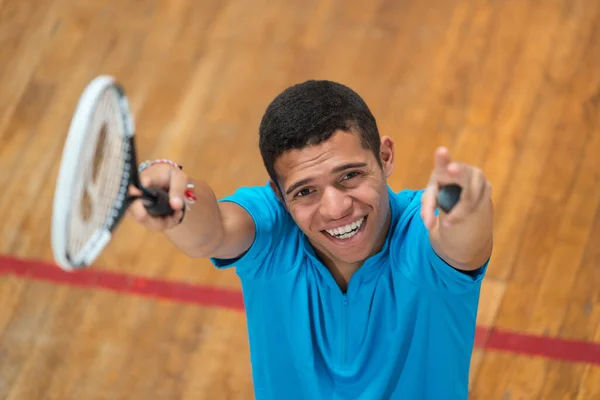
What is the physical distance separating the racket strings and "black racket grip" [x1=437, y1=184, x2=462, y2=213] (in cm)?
69

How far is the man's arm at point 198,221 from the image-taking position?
6.15 ft

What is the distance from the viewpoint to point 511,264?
3.56m

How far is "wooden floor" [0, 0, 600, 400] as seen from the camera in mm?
3502

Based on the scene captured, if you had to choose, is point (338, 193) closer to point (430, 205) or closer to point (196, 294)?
point (430, 205)

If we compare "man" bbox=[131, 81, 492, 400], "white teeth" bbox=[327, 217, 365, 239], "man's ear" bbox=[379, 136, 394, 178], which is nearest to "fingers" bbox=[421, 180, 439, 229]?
"man" bbox=[131, 81, 492, 400]

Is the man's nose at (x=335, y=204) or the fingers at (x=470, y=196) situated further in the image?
the man's nose at (x=335, y=204)

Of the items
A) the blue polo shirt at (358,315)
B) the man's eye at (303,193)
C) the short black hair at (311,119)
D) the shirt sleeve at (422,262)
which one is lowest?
the blue polo shirt at (358,315)

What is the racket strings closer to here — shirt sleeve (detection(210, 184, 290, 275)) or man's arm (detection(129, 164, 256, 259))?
man's arm (detection(129, 164, 256, 259))

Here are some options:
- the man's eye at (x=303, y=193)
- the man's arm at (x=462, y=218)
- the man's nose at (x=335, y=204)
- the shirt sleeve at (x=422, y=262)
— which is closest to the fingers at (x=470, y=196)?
the man's arm at (x=462, y=218)

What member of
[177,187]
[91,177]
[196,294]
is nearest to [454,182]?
[177,187]

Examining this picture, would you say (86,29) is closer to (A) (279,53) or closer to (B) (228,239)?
(A) (279,53)

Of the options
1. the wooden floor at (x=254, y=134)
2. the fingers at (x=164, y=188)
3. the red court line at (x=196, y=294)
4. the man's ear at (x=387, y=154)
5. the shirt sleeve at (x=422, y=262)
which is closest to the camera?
the fingers at (x=164, y=188)

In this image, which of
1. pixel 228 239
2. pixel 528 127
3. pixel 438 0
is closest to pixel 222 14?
pixel 438 0

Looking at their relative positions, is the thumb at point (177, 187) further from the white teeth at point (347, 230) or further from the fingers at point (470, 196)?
the fingers at point (470, 196)
